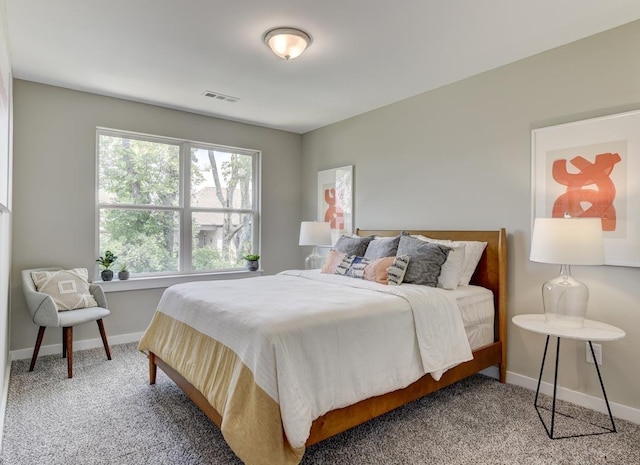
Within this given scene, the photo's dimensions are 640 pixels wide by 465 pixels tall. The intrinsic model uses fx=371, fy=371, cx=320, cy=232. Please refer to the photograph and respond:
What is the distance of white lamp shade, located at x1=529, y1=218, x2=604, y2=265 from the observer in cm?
213

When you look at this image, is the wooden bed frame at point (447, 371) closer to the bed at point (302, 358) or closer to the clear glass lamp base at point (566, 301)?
the bed at point (302, 358)

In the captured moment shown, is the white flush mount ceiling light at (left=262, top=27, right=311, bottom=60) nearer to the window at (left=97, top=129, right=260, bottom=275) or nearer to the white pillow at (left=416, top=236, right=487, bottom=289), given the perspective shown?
the white pillow at (left=416, top=236, right=487, bottom=289)

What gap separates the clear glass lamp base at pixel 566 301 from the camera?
2.29 m

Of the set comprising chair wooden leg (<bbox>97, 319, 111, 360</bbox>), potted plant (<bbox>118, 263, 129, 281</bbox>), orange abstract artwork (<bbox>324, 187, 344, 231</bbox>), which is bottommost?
chair wooden leg (<bbox>97, 319, 111, 360</bbox>)

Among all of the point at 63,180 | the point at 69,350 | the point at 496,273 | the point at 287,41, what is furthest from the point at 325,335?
the point at 63,180

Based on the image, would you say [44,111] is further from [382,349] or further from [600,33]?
[600,33]

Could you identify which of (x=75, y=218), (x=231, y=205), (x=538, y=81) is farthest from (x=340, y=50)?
(x=75, y=218)

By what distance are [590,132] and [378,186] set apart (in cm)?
199

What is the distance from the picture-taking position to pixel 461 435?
2158 millimetres

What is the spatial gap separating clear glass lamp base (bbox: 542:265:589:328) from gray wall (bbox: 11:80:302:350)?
3.68 metres

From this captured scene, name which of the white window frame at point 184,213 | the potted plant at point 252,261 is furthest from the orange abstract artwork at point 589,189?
the white window frame at point 184,213

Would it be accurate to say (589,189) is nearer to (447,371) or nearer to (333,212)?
(447,371)

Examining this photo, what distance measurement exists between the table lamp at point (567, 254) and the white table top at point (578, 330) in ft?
0.21

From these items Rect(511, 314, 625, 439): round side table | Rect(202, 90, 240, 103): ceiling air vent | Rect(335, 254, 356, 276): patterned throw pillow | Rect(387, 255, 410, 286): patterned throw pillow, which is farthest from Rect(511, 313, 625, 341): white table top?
Rect(202, 90, 240, 103): ceiling air vent
